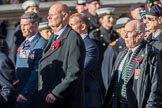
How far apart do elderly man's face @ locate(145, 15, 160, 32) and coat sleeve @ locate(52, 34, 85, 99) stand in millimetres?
1335

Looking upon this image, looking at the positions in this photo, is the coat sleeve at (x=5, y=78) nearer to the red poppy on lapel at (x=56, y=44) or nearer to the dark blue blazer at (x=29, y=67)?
the red poppy on lapel at (x=56, y=44)

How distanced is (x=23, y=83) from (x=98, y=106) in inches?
43.8

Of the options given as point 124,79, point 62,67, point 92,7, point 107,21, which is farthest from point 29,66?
point 92,7

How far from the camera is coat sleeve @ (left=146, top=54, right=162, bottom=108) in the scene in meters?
8.41

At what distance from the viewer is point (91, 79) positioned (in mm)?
9828

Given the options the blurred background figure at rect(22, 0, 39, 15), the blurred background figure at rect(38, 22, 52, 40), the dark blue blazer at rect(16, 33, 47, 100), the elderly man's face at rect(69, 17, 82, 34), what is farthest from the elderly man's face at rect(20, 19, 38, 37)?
the blurred background figure at rect(22, 0, 39, 15)

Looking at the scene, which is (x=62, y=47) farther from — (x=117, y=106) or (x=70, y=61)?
(x=117, y=106)

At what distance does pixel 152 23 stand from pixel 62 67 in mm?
1566

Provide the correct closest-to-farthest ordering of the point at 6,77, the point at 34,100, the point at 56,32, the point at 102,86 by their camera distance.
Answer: the point at 6,77 < the point at 56,32 < the point at 34,100 < the point at 102,86

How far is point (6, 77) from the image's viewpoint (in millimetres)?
8234

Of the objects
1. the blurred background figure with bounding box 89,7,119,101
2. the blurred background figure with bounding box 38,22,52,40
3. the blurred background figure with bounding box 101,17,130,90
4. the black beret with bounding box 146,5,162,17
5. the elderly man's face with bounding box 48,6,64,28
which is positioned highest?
the elderly man's face with bounding box 48,6,64,28

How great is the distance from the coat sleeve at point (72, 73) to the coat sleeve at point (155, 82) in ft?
2.82

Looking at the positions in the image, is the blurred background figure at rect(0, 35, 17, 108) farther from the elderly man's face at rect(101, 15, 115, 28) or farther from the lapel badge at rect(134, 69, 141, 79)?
the elderly man's face at rect(101, 15, 115, 28)

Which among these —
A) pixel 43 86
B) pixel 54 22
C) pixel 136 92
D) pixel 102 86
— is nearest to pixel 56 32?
pixel 54 22
